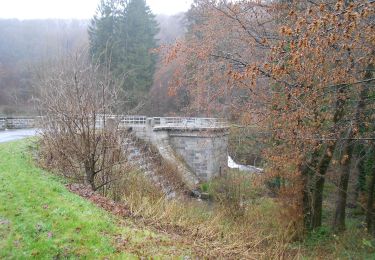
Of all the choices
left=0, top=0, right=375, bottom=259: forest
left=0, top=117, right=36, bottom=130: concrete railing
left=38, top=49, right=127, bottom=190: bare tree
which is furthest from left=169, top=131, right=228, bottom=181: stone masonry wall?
left=38, top=49, right=127, bottom=190: bare tree

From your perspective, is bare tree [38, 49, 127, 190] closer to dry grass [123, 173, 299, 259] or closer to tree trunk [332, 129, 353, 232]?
dry grass [123, 173, 299, 259]

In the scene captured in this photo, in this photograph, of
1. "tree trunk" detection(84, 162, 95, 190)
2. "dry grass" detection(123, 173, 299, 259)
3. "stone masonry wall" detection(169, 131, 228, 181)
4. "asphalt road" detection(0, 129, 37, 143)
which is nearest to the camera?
"dry grass" detection(123, 173, 299, 259)

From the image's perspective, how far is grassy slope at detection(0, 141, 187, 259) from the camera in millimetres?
5664

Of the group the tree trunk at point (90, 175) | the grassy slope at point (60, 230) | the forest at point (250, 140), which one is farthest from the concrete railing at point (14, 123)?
the grassy slope at point (60, 230)

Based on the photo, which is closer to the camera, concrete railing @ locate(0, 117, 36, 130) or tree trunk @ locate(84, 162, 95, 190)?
tree trunk @ locate(84, 162, 95, 190)

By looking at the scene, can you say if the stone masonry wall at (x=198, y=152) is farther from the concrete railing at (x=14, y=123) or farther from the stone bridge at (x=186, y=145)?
the concrete railing at (x=14, y=123)

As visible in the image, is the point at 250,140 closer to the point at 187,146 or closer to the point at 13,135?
the point at 187,146

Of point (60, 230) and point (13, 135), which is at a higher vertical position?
point (13, 135)

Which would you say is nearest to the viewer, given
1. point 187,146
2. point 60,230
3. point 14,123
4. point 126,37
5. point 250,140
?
point 60,230

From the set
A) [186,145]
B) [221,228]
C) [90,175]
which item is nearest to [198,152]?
[186,145]

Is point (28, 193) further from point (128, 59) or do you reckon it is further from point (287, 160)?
point (128, 59)

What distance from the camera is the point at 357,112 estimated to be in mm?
8422

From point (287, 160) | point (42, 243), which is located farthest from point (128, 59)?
point (42, 243)

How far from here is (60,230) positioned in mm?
6336
